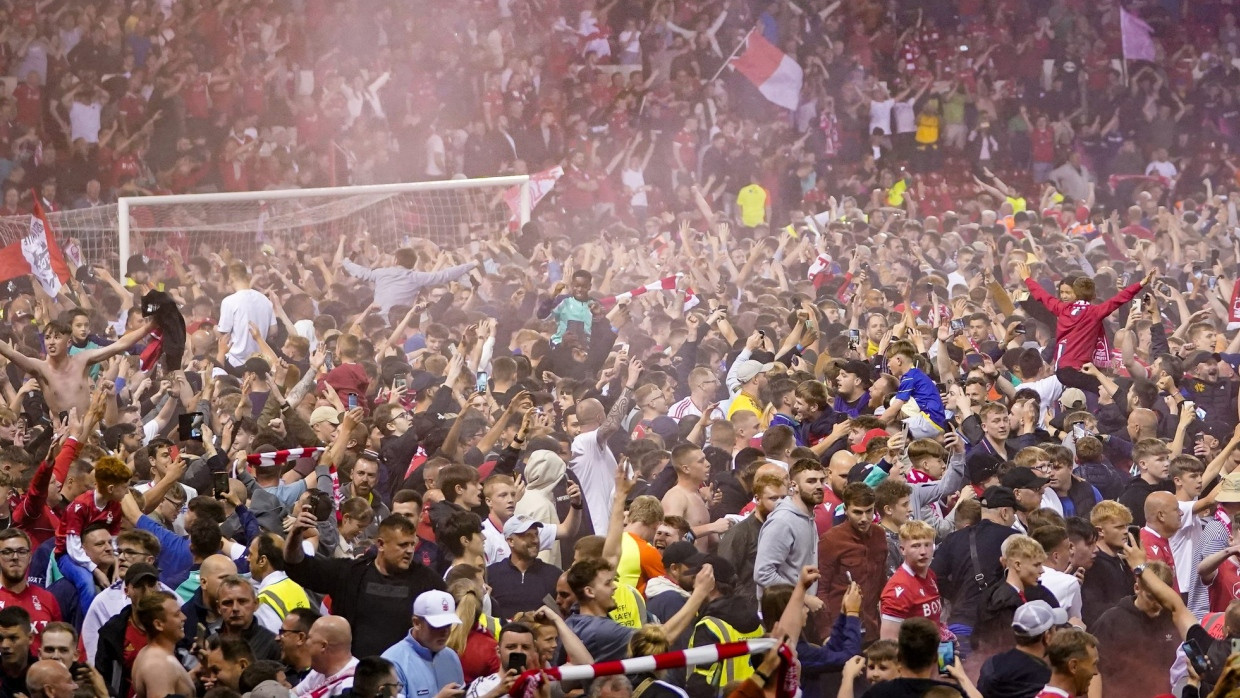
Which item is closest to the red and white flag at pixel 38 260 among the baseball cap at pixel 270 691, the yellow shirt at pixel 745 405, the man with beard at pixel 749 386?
the man with beard at pixel 749 386

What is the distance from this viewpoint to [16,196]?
60.7 feet

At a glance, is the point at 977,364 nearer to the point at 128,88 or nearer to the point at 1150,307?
the point at 1150,307

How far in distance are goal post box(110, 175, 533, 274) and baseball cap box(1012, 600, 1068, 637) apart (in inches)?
470

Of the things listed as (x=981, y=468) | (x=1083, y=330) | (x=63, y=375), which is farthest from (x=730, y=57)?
(x=981, y=468)

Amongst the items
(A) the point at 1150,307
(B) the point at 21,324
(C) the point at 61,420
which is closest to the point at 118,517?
(C) the point at 61,420

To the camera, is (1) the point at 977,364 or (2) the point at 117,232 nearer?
(1) the point at 977,364

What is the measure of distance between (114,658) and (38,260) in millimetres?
8599

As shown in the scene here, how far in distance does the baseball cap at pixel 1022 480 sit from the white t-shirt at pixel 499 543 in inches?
84.9

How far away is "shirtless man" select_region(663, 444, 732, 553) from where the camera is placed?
8031 millimetres

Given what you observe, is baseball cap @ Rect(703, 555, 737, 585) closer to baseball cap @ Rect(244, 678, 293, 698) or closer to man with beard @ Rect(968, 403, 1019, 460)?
baseball cap @ Rect(244, 678, 293, 698)

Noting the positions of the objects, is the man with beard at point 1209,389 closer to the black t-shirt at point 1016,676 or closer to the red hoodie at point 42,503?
the black t-shirt at point 1016,676

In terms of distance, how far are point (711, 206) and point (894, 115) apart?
132 inches

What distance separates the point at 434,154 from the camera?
71.2ft

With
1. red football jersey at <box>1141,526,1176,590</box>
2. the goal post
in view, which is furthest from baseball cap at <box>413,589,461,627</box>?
the goal post
